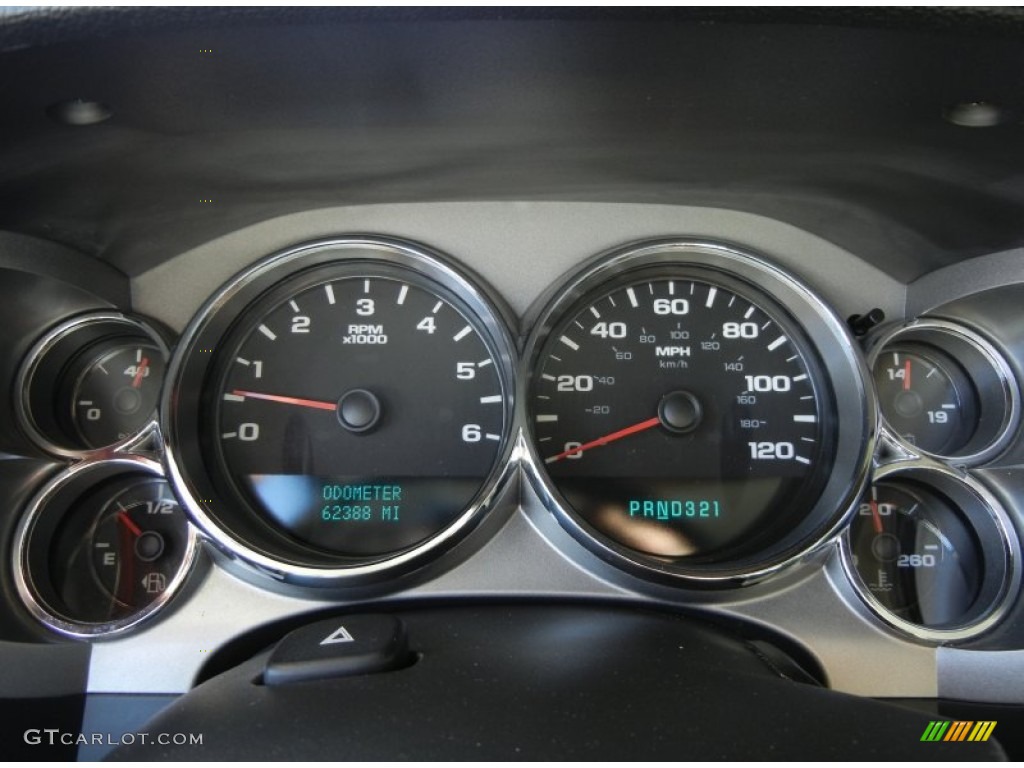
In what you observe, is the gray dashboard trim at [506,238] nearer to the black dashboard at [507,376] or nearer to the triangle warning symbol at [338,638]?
the black dashboard at [507,376]

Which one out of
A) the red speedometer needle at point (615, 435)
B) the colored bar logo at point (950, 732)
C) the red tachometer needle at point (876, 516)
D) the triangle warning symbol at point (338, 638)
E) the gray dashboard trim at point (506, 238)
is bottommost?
the colored bar logo at point (950, 732)

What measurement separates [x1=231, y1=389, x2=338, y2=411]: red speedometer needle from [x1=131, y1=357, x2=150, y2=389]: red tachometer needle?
23cm

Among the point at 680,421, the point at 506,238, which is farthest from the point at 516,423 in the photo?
the point at 506,238

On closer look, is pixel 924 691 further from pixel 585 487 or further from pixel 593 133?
pixel 593 133

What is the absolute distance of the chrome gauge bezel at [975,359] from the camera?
1.99 meters

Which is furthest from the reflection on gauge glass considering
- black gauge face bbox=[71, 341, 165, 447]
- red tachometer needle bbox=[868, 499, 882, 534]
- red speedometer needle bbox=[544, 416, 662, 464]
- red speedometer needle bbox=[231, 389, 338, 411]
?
black gauge face bbox=[71, 341, 165, 447]

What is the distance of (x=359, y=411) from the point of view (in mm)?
1932

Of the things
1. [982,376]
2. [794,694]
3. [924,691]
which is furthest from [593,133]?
[924,691]

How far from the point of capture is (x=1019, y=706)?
5.77 ft

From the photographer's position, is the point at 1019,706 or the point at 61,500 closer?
the point at 1019,706

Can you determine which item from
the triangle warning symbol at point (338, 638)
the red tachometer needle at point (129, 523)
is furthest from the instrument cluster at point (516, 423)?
the triangle warning symbol at point (338, 638)

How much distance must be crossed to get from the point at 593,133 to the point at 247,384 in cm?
100

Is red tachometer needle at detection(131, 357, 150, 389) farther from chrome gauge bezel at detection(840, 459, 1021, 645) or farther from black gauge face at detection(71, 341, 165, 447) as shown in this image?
chrome gauge bezel at detection(840, 459, 1021, 645)

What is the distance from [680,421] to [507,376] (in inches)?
15.8
